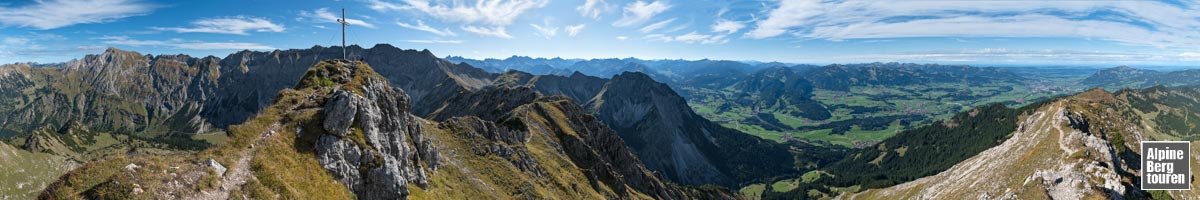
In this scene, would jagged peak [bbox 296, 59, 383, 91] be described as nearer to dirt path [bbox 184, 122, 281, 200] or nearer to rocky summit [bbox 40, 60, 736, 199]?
rocky summit [bbox 40, 60, 736, 199]

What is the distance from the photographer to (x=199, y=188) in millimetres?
31484

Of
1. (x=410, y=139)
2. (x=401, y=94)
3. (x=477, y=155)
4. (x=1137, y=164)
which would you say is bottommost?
(x=1137, y=164)

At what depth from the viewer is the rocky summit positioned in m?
30.2

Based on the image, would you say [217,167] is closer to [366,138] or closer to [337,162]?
[337,162]

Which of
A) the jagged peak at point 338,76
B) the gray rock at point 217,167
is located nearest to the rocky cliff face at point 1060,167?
the jagged peak at point 338,76

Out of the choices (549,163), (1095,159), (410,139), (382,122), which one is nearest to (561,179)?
(549,163)

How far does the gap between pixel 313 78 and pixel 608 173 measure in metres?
86.4

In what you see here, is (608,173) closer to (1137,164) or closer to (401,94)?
(401,94)

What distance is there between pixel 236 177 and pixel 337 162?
953 cm

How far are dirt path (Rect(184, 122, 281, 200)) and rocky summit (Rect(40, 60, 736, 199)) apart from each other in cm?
7

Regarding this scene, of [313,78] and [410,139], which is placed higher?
[313,78]

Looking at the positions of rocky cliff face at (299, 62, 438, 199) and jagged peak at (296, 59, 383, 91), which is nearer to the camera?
rocky cliff face at (299, 62, 438, 199)

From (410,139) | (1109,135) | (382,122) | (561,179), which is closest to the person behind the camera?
(382,122)

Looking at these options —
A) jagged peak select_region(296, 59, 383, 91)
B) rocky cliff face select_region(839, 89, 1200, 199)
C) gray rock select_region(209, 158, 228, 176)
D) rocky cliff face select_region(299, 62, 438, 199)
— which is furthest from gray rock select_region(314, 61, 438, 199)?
rocky cliff face select_region(839, 89, 1200, 199)
